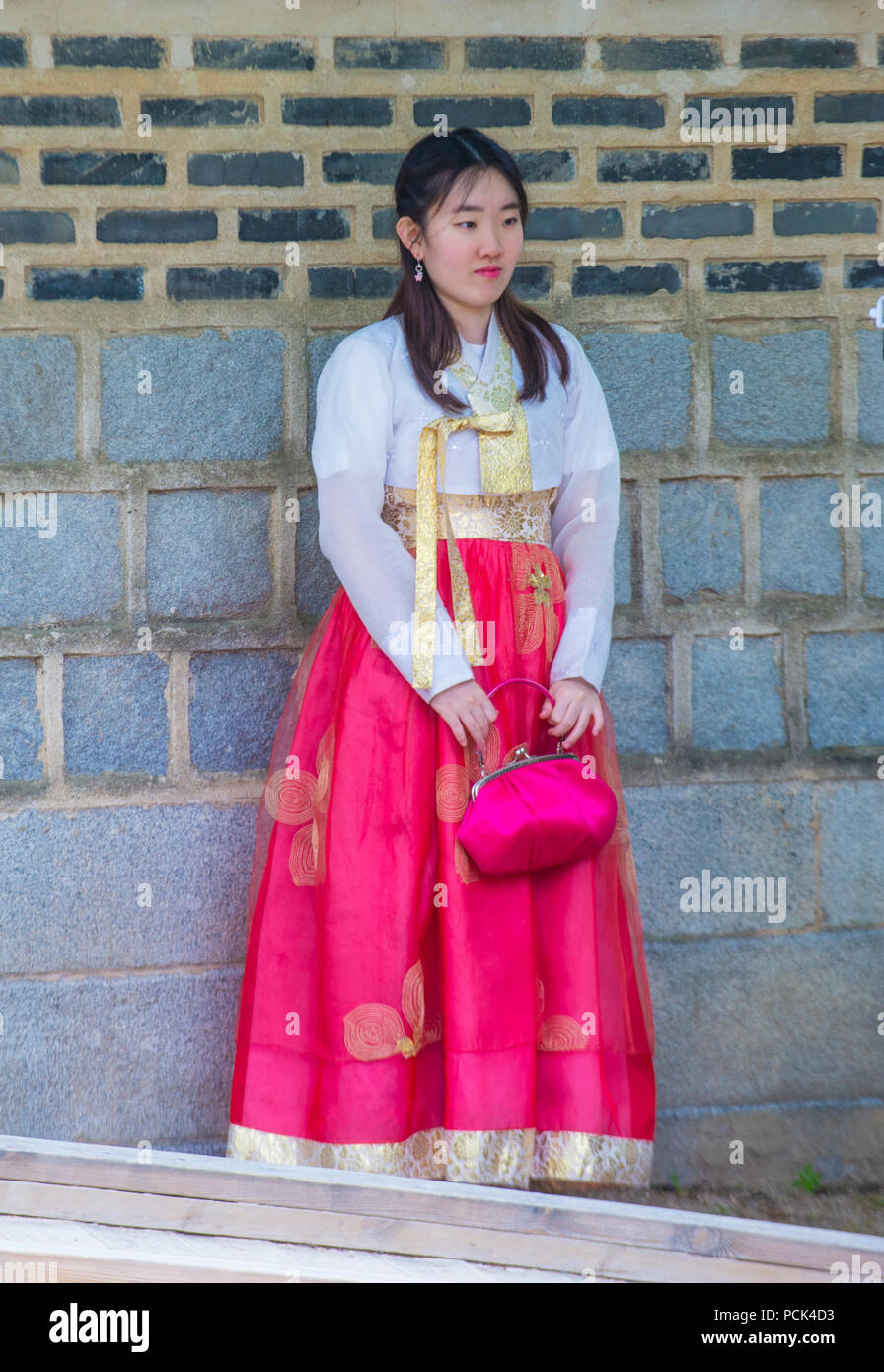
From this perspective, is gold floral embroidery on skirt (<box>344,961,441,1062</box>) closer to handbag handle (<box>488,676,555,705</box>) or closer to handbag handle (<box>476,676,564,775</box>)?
handbag handle (<box>476,676,564,775</box>)

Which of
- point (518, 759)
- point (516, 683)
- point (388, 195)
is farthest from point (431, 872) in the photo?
point (388, 195)

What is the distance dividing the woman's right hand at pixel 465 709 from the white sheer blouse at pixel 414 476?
20 mm

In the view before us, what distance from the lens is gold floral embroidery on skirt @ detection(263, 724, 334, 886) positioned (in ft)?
7.72

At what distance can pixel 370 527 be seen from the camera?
7.27ft

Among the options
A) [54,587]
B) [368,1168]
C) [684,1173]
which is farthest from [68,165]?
[684,1173]

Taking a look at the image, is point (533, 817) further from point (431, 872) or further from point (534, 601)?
point (534, 601)

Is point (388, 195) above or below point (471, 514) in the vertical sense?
above

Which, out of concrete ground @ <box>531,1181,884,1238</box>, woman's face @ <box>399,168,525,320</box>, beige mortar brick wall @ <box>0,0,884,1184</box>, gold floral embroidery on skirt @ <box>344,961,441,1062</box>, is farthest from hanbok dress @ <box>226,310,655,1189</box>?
concrete ground @ <box>531,1181,884,1238</box>

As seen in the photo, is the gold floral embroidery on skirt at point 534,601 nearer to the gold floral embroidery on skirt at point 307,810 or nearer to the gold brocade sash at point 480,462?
the gold brocade sash at point 480,462

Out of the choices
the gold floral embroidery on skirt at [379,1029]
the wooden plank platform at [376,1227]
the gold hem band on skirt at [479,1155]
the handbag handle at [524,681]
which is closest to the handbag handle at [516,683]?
the handbag handle at [524,681]

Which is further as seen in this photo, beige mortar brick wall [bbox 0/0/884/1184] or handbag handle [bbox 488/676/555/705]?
beige mortar brick wall [bbox 0/0/884/1184]

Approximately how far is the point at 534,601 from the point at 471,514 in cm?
19

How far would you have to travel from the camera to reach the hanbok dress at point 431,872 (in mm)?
2219

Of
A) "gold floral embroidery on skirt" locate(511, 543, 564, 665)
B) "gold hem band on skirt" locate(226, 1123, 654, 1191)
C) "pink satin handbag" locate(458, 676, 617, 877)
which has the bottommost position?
"gold hem band on skirt" locate(226, 1123, 654, 1191)
